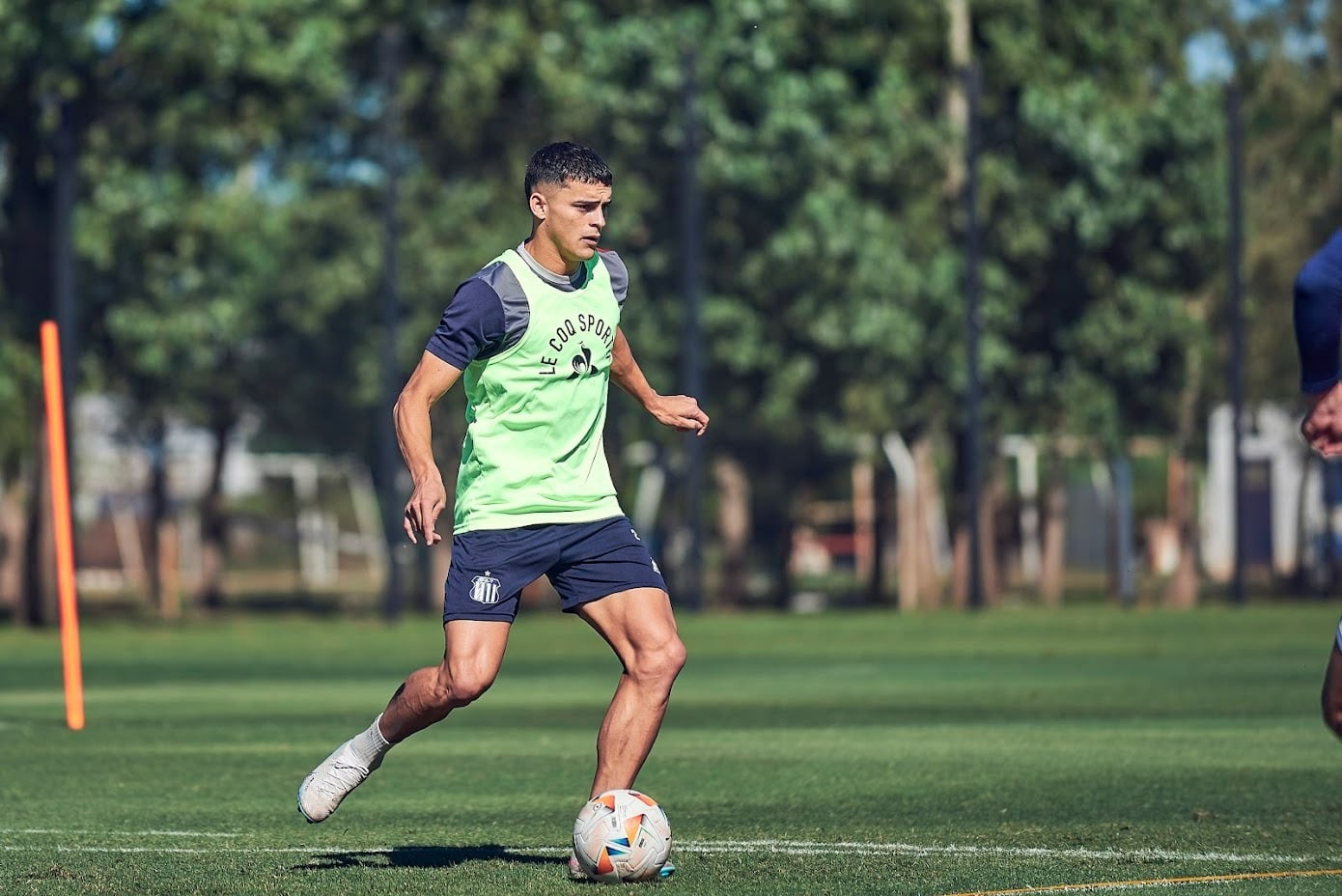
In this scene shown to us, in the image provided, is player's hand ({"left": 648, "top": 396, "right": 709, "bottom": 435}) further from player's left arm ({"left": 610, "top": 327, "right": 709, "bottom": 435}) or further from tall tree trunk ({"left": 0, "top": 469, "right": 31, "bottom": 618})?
tall tree trunk ({"left": 0, "top": 469, "right": 31, "bottom": 618})

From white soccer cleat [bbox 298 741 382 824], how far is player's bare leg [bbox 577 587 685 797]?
759 millimetres

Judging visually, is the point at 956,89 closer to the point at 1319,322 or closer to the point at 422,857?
the point at 422,857

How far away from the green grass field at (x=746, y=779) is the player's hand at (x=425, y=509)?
1073mm

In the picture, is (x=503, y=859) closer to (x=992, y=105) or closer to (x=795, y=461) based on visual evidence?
(x=992, y=105)

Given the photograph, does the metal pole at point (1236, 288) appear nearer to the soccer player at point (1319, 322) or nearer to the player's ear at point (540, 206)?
the player's ear at point (540, 206)

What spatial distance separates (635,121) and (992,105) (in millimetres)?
5850

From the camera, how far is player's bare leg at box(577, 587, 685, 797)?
26.5 feet

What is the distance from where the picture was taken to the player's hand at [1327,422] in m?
5.82

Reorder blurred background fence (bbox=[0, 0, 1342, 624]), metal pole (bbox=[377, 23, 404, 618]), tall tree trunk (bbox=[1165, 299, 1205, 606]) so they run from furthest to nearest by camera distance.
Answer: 1. tall tree trunk (bbox=[1165, 299, 1205, 606])
2. blurred background fence (bbox=[0, 0, 1342, 624])
3. metal pole (bbox=[377, 23, 404, 618])

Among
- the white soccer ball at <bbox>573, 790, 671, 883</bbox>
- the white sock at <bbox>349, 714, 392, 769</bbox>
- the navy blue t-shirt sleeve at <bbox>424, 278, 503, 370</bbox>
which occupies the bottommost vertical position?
the white soccer ball at <bbox>573, 790, 671, 883</bbox>

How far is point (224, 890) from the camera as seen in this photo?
768 centimetres

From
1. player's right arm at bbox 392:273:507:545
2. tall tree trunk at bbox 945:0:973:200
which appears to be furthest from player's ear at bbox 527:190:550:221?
tall tree trunk at bbox 945:0:973:200

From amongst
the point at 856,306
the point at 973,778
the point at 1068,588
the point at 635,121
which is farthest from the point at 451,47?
the point at 973,778

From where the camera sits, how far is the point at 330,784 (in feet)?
26.8
